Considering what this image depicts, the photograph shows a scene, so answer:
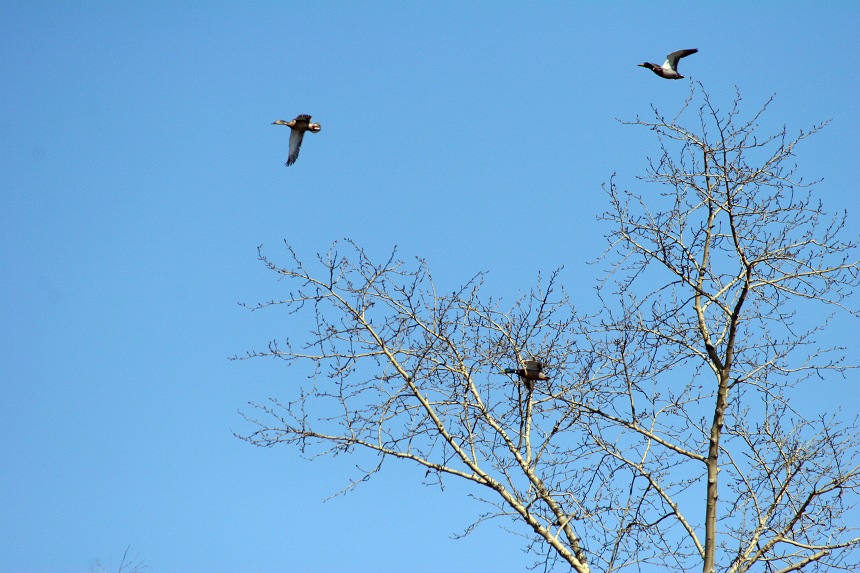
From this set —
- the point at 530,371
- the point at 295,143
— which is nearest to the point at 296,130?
the point at 295,143

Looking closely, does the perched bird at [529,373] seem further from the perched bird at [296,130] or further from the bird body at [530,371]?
the perched bird at [296,130]

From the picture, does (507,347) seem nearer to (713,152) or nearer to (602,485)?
(602,485)

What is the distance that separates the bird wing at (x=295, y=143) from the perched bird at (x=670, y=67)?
12.8ft

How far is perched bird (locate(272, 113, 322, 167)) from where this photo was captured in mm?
12141

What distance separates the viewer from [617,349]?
6.89 metres

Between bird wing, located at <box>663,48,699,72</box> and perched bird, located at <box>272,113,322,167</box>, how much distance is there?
3833 mm

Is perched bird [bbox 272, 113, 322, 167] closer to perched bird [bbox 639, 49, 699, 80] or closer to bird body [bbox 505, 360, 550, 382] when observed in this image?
perched bird [bbox 639, 49, 699, 80]

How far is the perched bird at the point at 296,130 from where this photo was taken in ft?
39.8

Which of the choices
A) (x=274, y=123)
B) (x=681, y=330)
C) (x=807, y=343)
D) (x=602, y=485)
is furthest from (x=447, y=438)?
(x=274, y=123)

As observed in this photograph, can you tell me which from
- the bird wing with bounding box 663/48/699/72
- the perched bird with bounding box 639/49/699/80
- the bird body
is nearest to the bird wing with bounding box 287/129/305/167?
the perched bird with bounding box 639/49/699/80

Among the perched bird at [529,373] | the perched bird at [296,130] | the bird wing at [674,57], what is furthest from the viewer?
the perched bird at [296,130]

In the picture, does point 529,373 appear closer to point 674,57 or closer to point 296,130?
point 674,57

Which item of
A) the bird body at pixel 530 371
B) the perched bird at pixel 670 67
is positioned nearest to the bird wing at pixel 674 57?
the perched bird at pixel 670 67

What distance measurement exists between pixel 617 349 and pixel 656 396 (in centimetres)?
41
